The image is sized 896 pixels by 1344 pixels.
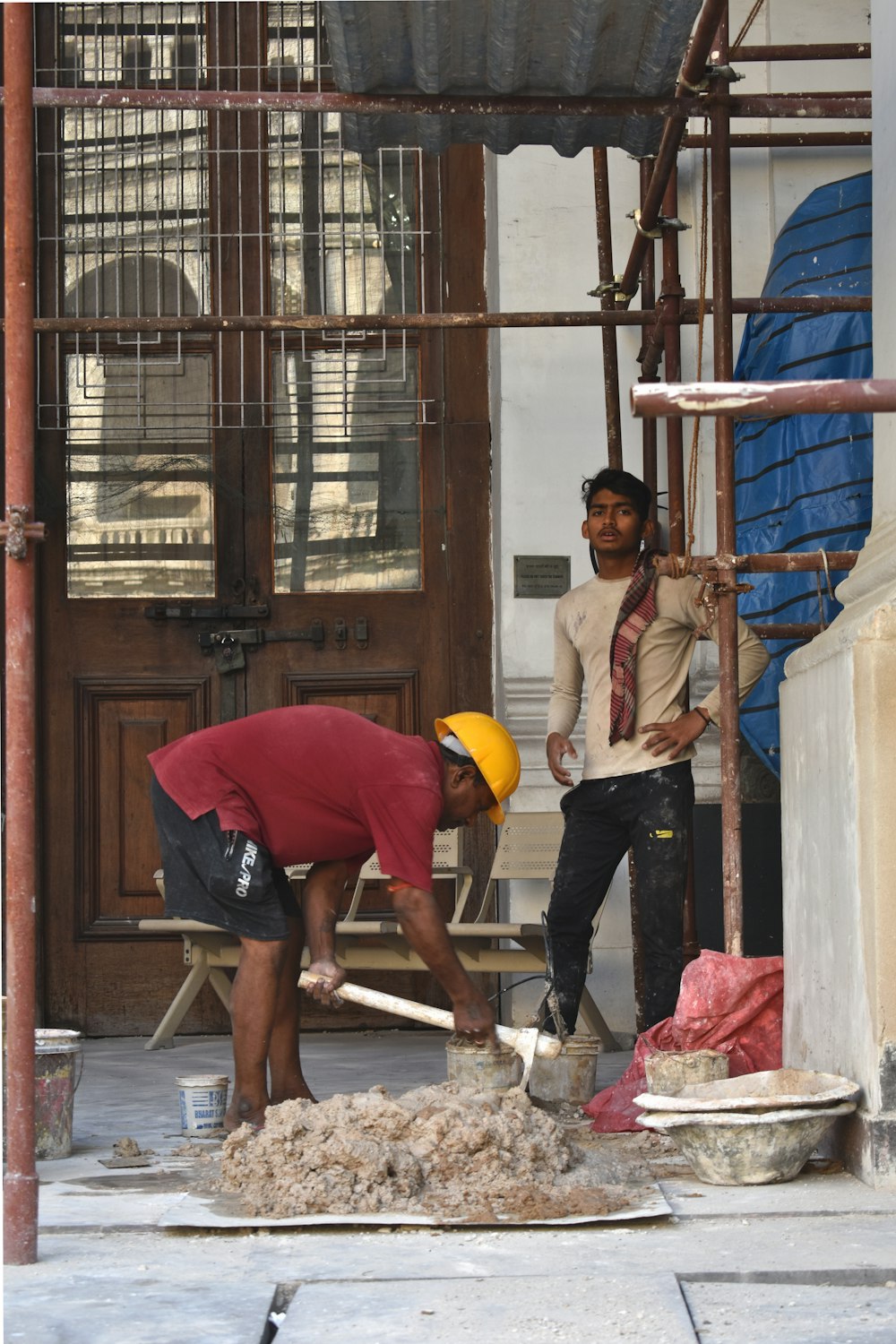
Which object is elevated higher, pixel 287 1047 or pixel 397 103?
pixel 397 103

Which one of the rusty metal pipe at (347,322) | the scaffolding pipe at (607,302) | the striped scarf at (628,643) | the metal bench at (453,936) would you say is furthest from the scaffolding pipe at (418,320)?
the metal bench at (453,936)

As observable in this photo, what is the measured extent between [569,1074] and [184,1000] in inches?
82.2

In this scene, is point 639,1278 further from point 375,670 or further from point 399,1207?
point 375,670

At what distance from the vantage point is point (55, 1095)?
4.39m

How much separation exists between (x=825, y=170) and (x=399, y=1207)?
4864 mm

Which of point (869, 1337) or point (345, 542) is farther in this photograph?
point (345, 542)

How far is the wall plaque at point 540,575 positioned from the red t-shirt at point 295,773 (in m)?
2.17

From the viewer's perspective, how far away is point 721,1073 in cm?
423

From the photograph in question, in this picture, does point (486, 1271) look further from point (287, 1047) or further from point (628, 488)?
point (628, 488)

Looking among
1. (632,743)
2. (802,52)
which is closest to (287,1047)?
(632,743)

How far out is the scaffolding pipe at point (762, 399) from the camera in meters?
2.23

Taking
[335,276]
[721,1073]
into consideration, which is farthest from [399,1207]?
[335,276]

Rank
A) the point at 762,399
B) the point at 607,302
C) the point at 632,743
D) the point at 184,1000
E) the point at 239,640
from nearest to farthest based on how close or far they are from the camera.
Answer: the point at 762,399 → the point at 632,743 → the point at 607,302 → the point at 184,1000 → the point at 239,640

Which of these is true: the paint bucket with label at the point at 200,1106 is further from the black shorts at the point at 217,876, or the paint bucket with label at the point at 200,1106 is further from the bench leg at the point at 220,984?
the bench leg at the point at 220,984
